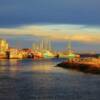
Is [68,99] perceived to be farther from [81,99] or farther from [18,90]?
[18,90]

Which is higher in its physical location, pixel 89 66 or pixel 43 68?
pixel 89 66

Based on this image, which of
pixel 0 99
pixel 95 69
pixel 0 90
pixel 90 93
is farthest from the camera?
pixel 95 69

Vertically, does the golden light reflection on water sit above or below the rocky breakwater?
below

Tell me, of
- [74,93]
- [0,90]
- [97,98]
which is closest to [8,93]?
A: [0,90]

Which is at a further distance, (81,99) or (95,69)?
(95,69)

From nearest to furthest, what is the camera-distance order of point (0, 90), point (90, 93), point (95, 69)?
1. point (90, 93)
2. point (0, 90)
3. point (95, 69)

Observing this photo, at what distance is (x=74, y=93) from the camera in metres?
41.2

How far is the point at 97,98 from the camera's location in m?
36.9

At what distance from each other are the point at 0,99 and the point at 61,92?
8070mm

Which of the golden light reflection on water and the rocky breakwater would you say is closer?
the rocky breakwater

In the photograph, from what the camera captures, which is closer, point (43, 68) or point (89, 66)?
point (89, 66)

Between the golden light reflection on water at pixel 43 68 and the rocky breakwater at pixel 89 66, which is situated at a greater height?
the rocky breakwater at pixel 89 66

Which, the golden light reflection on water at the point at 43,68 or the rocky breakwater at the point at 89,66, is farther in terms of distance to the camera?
the golden light reflection on water at the point at 43,68

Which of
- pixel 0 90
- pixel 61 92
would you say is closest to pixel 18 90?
pixel 0 90
